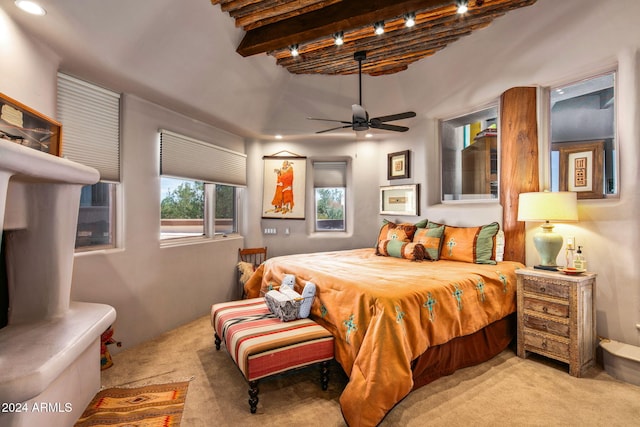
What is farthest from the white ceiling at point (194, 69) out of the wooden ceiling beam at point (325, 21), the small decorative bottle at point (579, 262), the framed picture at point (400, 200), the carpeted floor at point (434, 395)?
the small decorative bottle at point (579, 262)

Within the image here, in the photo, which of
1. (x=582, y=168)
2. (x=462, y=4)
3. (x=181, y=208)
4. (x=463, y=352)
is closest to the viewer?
(x=462, y=4)

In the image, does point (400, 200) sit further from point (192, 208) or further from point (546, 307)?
point (192, 208)

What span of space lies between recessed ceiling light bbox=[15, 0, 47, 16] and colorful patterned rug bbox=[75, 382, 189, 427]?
254 centimetres

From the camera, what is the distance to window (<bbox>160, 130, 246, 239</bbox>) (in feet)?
11.6

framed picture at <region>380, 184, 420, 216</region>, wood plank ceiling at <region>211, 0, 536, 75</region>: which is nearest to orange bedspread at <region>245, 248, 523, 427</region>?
framed picture at <region>380, 184, 420, 216</region>

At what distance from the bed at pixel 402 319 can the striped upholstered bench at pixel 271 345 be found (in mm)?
151

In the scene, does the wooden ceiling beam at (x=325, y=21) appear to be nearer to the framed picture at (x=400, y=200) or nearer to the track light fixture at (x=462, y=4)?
the track light fixture at (x=462, y=4)

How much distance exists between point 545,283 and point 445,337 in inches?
41.2

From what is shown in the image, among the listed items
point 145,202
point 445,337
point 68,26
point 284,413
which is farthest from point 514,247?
point 68,26

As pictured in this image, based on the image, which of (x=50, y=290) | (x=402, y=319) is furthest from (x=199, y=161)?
(x=402, y=319)

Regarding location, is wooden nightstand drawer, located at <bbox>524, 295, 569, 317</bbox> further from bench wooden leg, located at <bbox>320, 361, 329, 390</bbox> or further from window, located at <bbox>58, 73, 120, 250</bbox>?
window, located at <bbox>58, 73, 120, 250</bbox>

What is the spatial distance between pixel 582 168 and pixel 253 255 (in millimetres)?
4035

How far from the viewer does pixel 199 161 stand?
3859 millimetres

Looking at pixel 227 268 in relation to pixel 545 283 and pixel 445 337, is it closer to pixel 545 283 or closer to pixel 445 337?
pixel 445 337
